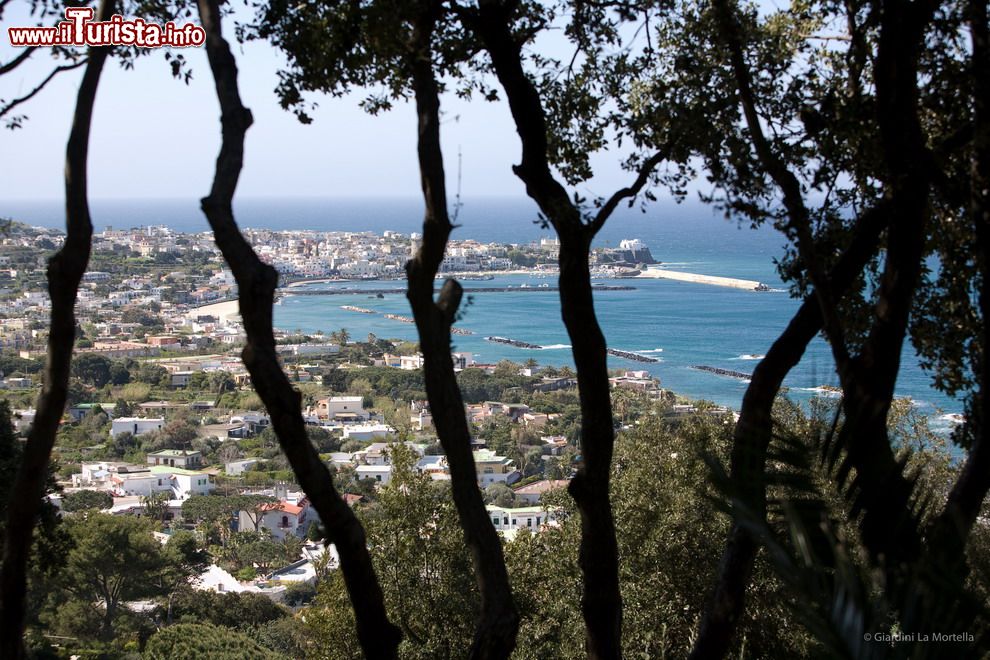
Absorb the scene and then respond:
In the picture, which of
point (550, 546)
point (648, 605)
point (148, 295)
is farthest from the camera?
point (148, 295)

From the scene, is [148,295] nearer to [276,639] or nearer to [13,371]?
[13,371]

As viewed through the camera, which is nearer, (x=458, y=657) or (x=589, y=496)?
(x=589, y=496)

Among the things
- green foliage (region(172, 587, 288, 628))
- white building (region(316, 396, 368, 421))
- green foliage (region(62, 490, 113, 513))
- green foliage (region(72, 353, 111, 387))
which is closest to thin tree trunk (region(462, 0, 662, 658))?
green foliage (region(172, 587, 288, 628))

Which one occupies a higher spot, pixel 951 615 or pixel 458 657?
pixel 951 615

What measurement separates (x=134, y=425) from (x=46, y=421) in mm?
26412

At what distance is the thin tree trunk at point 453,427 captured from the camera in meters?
2.41

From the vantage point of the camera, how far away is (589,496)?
2779mm

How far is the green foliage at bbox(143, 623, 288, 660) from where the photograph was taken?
829 cm

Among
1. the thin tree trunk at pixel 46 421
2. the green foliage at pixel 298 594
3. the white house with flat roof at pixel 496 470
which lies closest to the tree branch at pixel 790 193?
the thin tree trunk at pixel 46 421

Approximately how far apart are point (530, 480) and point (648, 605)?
44.7ft

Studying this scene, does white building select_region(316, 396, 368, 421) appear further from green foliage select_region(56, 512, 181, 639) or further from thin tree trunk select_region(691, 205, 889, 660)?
thin tree trunk select_region(691, 205, 889, 660)

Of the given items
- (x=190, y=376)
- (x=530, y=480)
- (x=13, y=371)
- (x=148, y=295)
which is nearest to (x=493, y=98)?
(x=530, y=480)

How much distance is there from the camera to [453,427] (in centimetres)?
245

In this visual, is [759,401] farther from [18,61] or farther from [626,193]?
[18,61]
